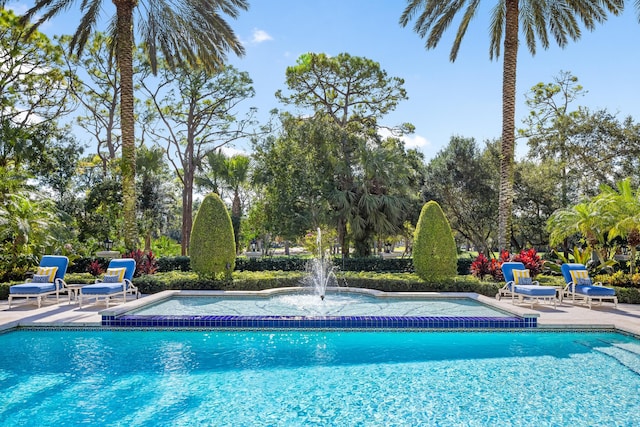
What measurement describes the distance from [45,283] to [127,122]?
6567mm

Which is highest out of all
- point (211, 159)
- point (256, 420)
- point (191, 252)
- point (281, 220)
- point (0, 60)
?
point (0, 60)

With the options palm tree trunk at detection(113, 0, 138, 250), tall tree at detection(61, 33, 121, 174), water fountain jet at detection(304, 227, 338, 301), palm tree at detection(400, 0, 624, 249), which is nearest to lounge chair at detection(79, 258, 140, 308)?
palm tree trunk at detection(113, 0, 138, 250)

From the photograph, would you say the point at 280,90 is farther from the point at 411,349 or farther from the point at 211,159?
the point at 411,349

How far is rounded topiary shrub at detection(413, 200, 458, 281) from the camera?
13188 millimetres

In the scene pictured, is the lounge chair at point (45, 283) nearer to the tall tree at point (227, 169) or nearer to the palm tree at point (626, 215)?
the palm tree at point (626, 215)

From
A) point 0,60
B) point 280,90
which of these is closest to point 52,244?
point 0,60

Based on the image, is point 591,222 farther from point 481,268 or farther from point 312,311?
point 312,311

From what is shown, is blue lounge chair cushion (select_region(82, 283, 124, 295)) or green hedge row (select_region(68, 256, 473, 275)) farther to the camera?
green hedge row (select_region(68, 256, 473, 275))

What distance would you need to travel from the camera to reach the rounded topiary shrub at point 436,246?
43.3 feet

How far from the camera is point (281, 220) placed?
21875 millimetres

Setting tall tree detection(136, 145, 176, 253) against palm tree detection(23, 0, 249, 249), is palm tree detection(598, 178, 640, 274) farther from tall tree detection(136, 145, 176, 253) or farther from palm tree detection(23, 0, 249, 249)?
tall tree detection(136, 145, 176, 253)

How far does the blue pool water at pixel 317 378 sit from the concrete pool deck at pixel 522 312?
250 mm

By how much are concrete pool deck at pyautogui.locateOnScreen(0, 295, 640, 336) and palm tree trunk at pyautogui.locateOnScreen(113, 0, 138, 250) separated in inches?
156

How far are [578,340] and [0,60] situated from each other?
79.8 feet
